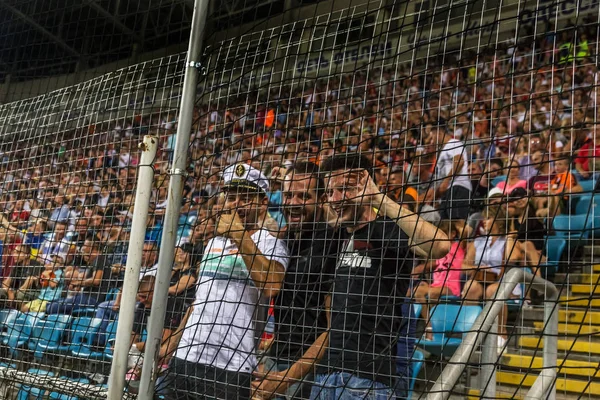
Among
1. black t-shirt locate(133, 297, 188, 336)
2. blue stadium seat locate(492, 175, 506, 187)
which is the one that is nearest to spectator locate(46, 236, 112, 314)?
black t-shirt locate(133, 297, 188, 336)

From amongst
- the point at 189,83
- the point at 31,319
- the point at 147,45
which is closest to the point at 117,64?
the point at 147,45

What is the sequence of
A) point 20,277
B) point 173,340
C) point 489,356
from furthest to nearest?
point 20,277 → point 173,340 → point 489,356

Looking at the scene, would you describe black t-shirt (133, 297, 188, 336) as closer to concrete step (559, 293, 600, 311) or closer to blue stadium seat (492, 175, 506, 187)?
concrete step (559, 293, 600, 311)

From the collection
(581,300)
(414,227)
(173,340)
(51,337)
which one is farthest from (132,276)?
(581,300)

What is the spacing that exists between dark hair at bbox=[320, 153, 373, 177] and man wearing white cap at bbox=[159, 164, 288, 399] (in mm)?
303

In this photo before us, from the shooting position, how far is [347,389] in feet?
7.39

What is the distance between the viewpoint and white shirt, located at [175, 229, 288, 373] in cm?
252

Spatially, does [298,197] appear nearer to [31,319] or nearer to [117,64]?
[31,319]

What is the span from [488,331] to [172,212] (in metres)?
1.25

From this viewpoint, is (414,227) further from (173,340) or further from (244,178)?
(173,340)

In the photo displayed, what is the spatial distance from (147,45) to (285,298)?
16.2ft

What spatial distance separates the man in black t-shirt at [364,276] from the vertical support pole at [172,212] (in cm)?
61

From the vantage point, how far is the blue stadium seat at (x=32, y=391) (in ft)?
10.5

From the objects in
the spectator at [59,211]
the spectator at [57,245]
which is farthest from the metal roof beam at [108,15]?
the spectator at [57,245]
